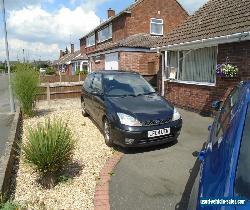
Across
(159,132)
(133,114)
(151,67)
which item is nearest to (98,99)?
(133,114)

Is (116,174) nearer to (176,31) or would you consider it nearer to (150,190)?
(150,190)

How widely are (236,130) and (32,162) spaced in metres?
3.33

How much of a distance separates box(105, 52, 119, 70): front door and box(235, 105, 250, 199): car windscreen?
19460mm

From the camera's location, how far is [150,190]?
4402 millimetres

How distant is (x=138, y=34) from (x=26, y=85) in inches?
660

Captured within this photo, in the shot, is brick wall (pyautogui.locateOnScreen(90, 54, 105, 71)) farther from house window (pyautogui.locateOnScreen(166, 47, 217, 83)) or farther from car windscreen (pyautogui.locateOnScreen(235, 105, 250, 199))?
car windscreen (pyautogui.locateOnScreen(235, 105, 250, 199))

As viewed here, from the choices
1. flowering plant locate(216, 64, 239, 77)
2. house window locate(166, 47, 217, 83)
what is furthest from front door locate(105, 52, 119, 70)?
flowering plant locate(216, 64, 239, 77)

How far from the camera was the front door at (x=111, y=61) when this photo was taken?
70.0 feet

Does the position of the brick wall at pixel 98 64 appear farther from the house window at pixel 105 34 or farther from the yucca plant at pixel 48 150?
the yucca plant at pixel 48 150

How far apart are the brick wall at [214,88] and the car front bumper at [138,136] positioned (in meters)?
3.51

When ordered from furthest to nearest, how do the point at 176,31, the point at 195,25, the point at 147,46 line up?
1. the point at 147,46
2. the point at 176,31
3. the point at 195,25

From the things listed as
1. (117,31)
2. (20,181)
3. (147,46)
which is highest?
(117,31)

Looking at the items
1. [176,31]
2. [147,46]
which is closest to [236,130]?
[176,31]

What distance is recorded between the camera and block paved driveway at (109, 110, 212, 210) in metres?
4.04
